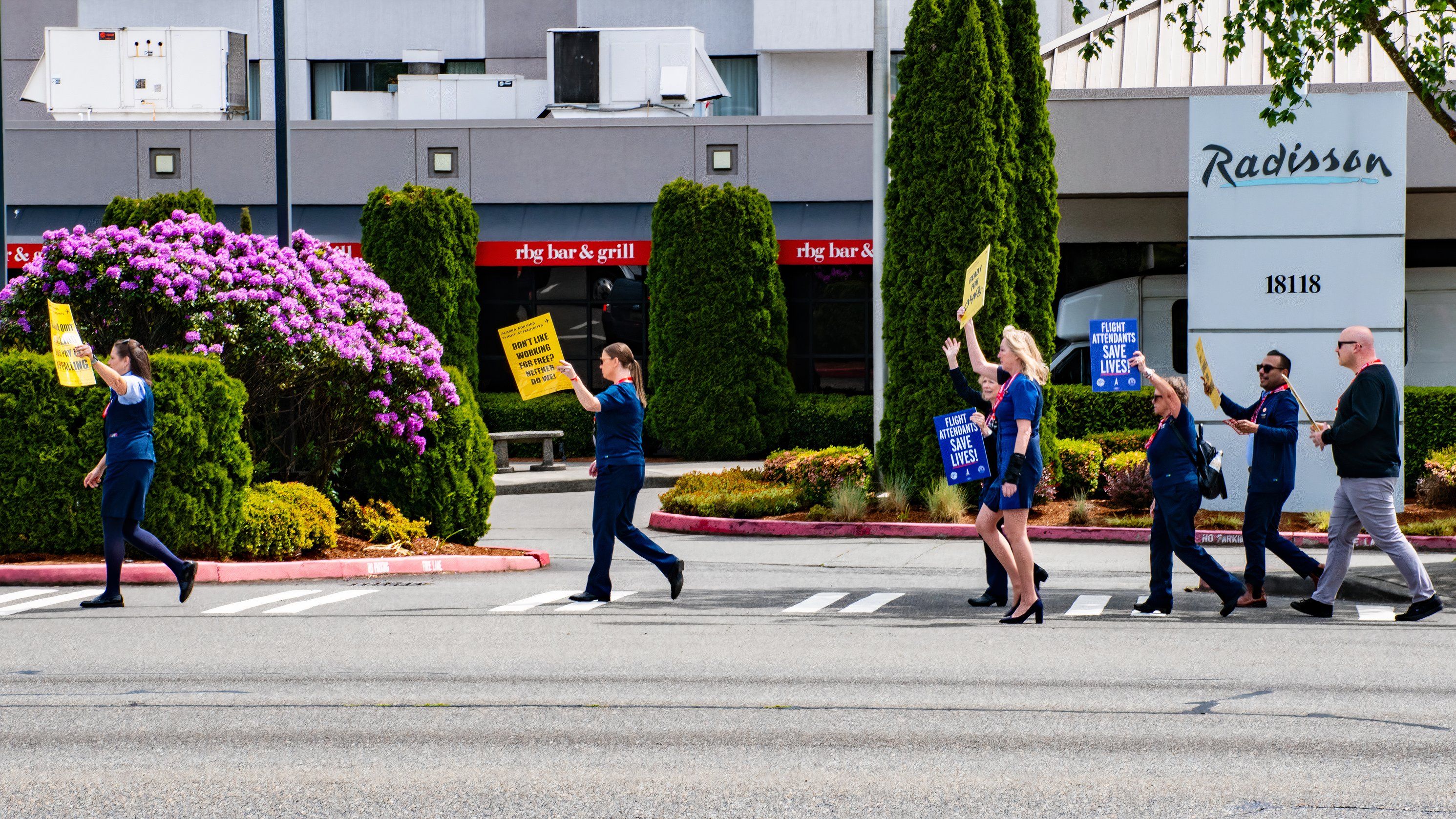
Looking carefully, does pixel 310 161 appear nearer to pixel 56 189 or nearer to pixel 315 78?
pixel 56 189

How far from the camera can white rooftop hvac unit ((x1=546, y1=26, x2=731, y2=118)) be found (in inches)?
1161

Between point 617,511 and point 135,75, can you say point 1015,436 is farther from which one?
point 135,75

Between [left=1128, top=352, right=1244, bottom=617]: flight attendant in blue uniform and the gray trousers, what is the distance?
0.62 m

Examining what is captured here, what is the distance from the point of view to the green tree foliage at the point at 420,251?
25500 mm

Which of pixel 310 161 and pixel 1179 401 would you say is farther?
pixel 310 161

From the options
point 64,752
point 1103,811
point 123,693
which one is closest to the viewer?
point 1103,811

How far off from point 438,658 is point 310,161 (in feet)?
70.7

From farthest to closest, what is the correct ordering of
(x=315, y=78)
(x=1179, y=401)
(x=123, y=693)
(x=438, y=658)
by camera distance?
(x=315, y=78), (x=1179, y=401), (x=438, y=658), (x=123, y=693)

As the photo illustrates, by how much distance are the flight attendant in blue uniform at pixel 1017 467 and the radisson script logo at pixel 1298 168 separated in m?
7.93

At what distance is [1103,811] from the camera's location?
5238 millimetres

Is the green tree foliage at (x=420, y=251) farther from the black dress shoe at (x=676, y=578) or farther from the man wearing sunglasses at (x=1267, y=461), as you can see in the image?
the man wearing sunglasses at (x=1267, y=461)

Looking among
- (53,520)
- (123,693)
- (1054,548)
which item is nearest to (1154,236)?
(1054,548)

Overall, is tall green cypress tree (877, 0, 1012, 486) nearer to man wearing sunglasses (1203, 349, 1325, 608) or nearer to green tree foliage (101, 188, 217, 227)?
man wearing sunglasses (1203, 349, 1325, 608)

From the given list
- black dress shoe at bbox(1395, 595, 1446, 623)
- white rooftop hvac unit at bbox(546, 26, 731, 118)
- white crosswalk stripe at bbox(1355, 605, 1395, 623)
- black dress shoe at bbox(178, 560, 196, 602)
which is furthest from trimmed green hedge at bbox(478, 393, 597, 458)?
black dress shoe at bbox(1395, 595, 1446, 623)
